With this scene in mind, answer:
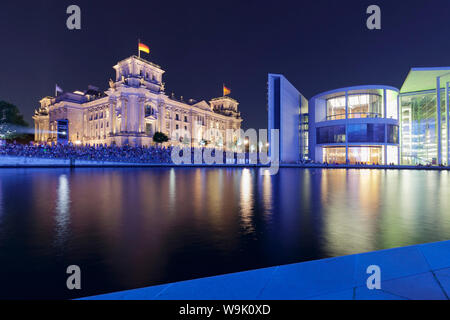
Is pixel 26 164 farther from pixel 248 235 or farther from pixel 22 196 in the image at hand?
pixel 248 235

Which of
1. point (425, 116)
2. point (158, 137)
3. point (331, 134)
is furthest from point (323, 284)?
point (158, 137)

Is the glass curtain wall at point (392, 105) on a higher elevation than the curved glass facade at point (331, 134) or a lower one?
higher

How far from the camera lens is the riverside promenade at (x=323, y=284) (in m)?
3.10

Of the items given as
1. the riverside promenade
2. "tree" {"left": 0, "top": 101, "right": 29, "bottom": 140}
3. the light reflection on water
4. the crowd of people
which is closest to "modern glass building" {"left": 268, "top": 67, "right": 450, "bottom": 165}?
the crowd of people

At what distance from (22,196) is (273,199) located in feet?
39.8

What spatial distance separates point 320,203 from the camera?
1107 cm

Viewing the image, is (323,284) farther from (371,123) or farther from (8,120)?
(8,120)

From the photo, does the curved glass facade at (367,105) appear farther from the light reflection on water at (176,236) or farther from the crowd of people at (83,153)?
the light reflection on water at (176,236)

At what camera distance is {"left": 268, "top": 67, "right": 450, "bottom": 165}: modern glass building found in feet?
181

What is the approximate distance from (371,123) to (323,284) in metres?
64.1

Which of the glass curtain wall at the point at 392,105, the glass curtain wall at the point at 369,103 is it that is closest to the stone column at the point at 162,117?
the glass curtain wall at the point at 369,103

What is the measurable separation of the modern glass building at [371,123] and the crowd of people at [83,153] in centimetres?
2989
